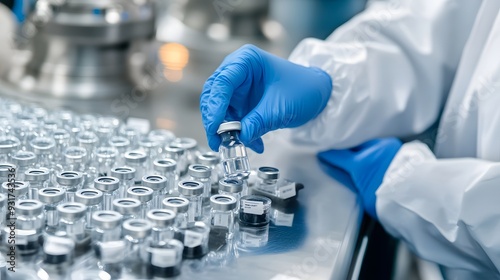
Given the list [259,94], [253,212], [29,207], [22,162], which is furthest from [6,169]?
[259,94]

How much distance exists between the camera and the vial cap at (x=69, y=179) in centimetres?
100

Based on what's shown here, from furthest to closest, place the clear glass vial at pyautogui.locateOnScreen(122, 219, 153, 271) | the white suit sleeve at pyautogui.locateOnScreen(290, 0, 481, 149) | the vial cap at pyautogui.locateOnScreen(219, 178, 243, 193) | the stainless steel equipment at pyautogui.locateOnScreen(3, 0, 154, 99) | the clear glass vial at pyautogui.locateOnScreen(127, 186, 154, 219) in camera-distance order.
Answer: the stainless steel equipment at pyautogui.locateOnScreen(3, 0, 154, 99) → the white suit sleeve at pyautogui.locateOnScreen(290, 0, 481, 149) → the vial cap at pyautogui.locateOnScreen(219, 178, 243, 193) → the clear glass vial at pyautogui.locateOnScreen(127, 186, 154, 219) → the clear glass vial at pyautogui.locateOnScreen(122, 219, 153, 271)

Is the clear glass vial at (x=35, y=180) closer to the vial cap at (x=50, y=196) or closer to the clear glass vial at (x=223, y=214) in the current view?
the vial cap at (x=50, y=196)

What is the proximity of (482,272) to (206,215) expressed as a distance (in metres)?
0.56

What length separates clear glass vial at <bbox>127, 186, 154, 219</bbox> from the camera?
0.96 meters

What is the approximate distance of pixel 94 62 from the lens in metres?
1.77

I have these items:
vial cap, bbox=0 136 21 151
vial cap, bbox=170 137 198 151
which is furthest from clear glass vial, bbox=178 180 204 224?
vial cap, bbox=0 136 21 151

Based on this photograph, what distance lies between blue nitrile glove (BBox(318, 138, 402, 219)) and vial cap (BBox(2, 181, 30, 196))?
0.65 meters

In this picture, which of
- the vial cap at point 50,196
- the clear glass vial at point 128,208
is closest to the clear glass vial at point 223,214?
the clear glass vial at point 128,208

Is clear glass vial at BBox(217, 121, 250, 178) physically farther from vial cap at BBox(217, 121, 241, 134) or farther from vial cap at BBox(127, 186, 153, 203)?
vial cap at BBox(127, 186, 153, 203)

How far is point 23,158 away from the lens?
1.06 meters

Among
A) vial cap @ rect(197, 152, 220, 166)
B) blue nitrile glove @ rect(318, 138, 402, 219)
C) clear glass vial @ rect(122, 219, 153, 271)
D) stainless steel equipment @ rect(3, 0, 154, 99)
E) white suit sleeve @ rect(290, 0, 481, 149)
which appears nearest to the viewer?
clear glass vial @ rect(122, 219, 153, 271)

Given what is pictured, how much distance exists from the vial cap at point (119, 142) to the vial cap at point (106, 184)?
18 cm

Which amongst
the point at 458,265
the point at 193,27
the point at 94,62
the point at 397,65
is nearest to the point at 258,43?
the point at 193,27
